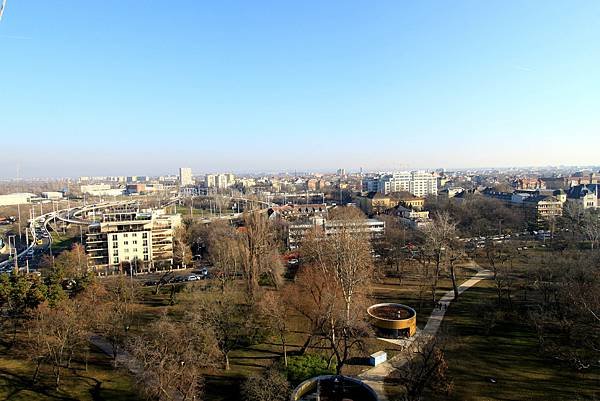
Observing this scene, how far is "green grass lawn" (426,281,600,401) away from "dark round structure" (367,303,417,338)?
1.95 m

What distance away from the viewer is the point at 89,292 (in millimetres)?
21172

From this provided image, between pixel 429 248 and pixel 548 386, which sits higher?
pixel 429 248

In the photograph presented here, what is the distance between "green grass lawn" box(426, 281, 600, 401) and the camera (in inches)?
572

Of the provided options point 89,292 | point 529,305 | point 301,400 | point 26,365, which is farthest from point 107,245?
point 529,305

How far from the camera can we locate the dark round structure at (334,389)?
14.5 metres

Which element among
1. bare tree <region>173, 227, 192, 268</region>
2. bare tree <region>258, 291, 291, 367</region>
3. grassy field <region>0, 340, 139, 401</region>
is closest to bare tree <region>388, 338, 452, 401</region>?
bare tree <region>258, 291, 291, 367</region>

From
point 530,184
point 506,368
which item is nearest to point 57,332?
point 506,368

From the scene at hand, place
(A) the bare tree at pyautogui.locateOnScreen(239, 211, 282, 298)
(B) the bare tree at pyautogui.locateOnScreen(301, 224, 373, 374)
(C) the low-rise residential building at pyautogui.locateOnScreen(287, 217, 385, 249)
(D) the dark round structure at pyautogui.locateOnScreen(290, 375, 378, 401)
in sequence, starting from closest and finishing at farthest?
(D) the dark round structure at pyautogui.locateOnScreen(290, 375, 378, 401), (B) the bare tree at pyautogui.locateOnScreen(301, 224, 373, 374), (A) the bare tree at pyautogui.locateOnScreen(239, 211, 282, 298), (C) the low-rise residential building at pyautogui.locateOnScreen(287, 217, 385, 249)

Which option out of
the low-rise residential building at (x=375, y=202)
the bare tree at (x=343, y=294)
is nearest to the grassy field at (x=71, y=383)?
the bare tree at (x=343, y=294)

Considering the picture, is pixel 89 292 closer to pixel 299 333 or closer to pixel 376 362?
pixel 299 333

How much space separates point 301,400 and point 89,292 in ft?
44.6

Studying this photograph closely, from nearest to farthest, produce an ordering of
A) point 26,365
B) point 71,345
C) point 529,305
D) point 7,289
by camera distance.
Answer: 1. point 71,345
2. point 26,365
3. point 7,289
4. point 529,305

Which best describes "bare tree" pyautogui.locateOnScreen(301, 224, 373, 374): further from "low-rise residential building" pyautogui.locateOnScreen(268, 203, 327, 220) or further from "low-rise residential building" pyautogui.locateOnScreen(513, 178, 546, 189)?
"low-rise residential building" pyautogui.locateOnScreen(513, 178, 546, 189)

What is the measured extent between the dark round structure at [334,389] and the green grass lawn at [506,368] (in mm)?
3370
